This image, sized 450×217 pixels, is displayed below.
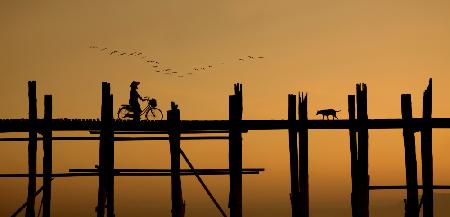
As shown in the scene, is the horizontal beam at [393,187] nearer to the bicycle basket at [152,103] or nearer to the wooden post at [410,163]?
the wooden post at [410,163]

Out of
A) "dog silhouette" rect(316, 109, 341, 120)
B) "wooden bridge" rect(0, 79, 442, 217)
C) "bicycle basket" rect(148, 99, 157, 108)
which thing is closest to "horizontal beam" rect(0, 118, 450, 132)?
"wooden bridge" rect(0, 79, 442, 217)

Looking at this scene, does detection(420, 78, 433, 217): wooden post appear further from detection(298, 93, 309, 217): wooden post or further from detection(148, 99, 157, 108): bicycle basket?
detection(148, 99, 157, 108): bicycle basket

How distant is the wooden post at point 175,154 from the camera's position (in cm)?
1582

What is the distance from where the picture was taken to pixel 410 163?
1666 cm

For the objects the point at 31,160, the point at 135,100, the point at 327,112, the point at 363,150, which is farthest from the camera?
the point at 327,112

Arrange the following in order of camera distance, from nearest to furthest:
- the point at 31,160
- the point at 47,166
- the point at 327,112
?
1. the point at 47,166
2. the point at 31,160
3. the point at 327,112

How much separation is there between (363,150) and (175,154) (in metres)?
4.29

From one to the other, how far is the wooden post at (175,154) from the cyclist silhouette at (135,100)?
7.13 feet

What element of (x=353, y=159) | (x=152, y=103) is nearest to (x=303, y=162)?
(x=353, y=159)

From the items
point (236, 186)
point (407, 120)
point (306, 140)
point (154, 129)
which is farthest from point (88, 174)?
point (407, 120)

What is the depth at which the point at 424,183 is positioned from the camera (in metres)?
16.4

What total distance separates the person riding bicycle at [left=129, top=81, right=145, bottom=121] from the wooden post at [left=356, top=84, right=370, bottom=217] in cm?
556

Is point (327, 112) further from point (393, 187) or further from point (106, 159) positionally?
point (106, 159)

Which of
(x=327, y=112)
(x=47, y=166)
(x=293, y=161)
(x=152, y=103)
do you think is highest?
(x=152, y=103)
